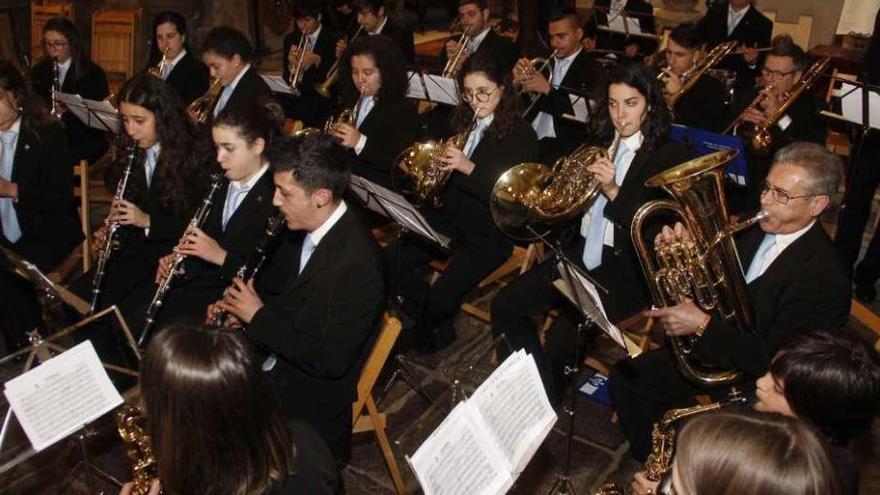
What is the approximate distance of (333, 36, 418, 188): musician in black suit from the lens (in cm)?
513

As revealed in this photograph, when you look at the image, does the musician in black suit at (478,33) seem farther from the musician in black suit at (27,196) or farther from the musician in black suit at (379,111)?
the musician in black suit at (27,196)

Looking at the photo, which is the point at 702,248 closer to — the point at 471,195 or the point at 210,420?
the point at 471,195

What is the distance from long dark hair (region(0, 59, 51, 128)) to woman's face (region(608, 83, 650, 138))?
3.25 m

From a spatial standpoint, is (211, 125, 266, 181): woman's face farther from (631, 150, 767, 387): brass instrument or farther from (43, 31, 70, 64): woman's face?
(43, 31, 70, 64): woman's face

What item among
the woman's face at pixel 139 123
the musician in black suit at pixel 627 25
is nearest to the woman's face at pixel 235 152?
the woman's face at pixel 139 123

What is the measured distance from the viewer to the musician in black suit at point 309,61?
22.3ft

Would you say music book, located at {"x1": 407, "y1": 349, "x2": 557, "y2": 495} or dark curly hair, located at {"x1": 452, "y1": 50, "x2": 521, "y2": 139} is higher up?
dark curly hair, located at {"x1": 452, "y1": 50, "x2": 521, "y2": 139}

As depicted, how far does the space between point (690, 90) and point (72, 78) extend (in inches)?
188

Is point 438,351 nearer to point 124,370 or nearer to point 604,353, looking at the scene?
point 604,353

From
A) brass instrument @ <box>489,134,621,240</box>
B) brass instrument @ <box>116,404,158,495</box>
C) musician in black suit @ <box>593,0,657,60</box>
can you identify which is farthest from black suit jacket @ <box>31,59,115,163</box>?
musician in black suit @ <box>593,0,657,60</box>

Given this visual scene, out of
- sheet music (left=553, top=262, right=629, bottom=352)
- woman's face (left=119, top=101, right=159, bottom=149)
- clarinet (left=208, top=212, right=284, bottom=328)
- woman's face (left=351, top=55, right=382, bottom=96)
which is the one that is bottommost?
clarinet (left=208, top=212, right=284, bottom=328)

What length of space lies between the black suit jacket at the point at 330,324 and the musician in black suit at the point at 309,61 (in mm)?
3637

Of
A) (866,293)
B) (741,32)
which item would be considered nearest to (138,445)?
(866,293)

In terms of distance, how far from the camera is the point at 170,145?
14.0 ft
